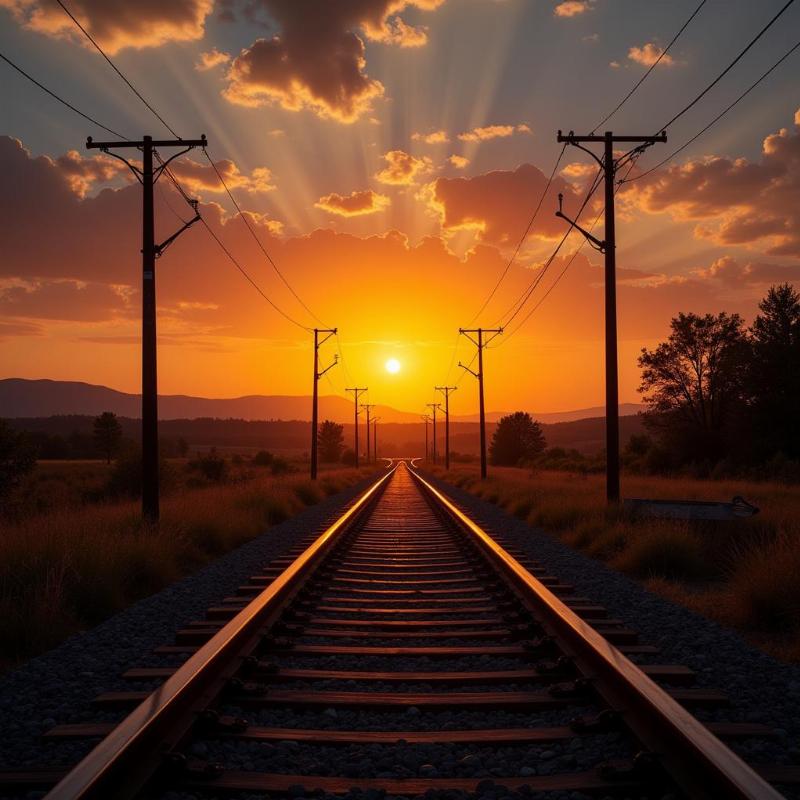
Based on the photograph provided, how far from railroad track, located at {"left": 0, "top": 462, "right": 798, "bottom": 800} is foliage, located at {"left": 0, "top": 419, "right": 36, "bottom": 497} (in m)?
26.8

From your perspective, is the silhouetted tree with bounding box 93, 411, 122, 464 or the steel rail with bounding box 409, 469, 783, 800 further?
the silhouetted tree with bounding box 93, 411, 122, 464

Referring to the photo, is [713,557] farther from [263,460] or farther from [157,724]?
[263,460]

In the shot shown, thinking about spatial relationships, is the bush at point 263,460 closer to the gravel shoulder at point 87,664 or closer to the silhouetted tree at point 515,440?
the silhouetted tree at point 515,440

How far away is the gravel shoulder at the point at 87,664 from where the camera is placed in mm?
4578

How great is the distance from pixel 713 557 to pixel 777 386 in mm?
36800

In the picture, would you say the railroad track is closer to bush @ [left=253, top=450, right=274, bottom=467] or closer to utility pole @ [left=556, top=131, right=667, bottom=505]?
utility pole @ [left=556, top=131, right=667, bottom=505]

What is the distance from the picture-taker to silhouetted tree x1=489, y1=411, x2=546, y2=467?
11169 cm

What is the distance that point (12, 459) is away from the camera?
104ft

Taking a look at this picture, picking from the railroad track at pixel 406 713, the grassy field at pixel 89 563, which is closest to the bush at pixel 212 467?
the grassy field at pixel 89 563

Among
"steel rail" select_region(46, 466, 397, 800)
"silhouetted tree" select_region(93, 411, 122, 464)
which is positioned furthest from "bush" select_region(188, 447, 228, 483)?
"silhouetted tree" select_region(93, 411, 122, 464)

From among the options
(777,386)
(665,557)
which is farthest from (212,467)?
(665,557)

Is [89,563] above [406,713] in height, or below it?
above

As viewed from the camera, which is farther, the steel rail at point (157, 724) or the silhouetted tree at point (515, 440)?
the silhouetted tree at point (515, 440)

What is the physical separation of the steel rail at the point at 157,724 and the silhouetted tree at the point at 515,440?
345 feet
